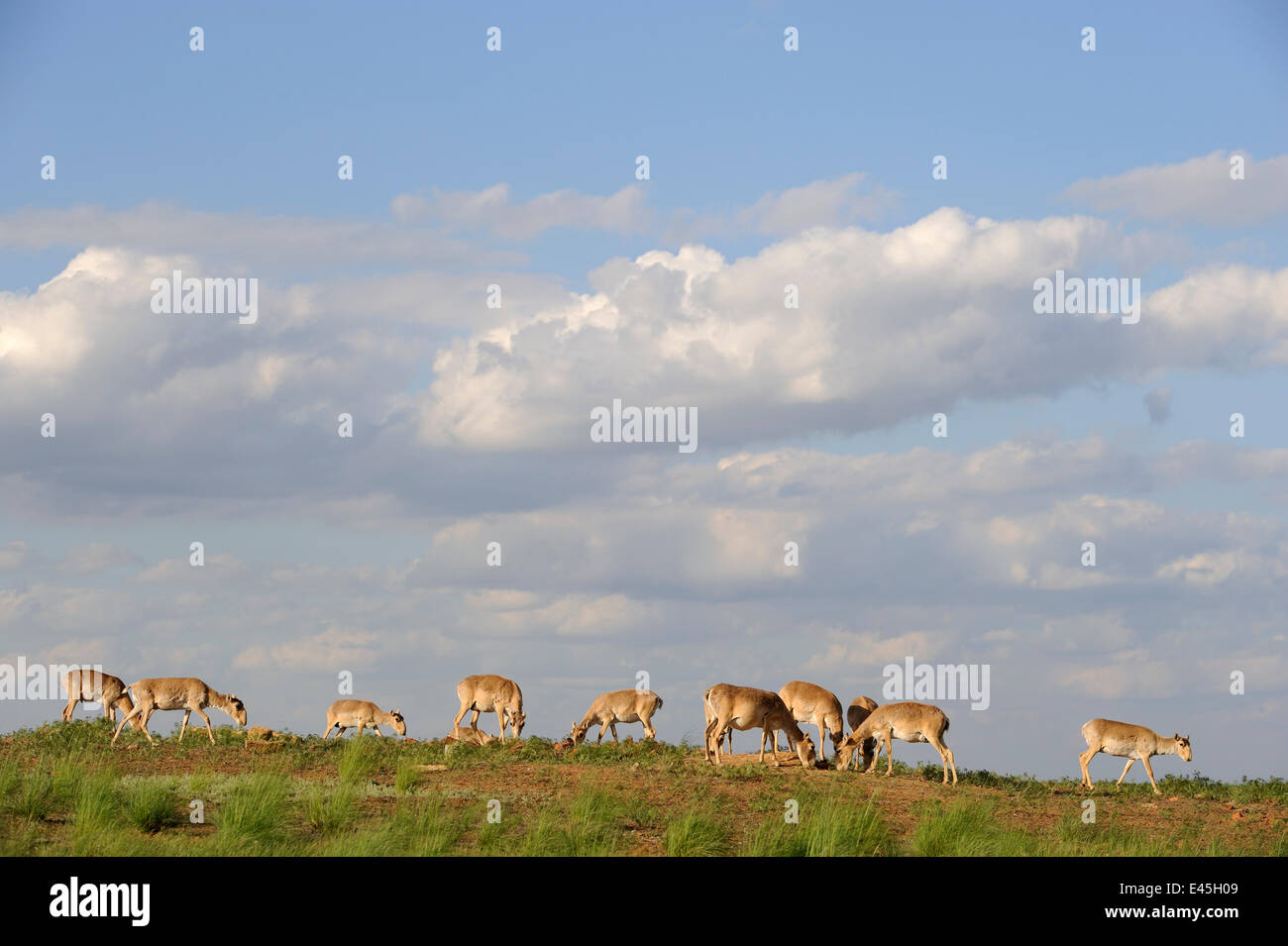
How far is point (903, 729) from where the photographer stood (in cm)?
2630

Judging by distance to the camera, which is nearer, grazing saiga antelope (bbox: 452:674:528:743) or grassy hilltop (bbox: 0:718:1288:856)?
grassy hilltop (bbox: 0:718:1288:856)

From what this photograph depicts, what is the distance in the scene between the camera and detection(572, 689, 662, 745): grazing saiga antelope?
30672 mm

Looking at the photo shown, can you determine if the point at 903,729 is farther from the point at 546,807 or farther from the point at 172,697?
the point at 172,697

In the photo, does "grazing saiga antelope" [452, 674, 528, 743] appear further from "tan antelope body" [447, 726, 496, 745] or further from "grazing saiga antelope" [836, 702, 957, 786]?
"grazing saiga antelope" [836, 702, 957, 786]

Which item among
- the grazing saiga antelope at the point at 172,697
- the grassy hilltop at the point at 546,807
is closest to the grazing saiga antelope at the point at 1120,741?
the grassy hilltop at the point at 546,807

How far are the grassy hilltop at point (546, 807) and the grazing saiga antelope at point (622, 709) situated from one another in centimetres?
316

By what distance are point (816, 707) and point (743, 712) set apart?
264cm

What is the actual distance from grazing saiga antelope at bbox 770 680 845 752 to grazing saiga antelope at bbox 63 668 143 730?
1571cm

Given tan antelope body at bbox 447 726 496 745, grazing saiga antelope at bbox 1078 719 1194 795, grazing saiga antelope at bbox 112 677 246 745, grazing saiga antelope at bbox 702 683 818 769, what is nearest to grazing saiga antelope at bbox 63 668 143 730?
grazing saiga antelope at bbox 112 677 246 745

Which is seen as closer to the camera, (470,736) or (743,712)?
(743,712)

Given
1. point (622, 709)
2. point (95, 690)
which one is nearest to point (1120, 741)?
point (622, 709)
